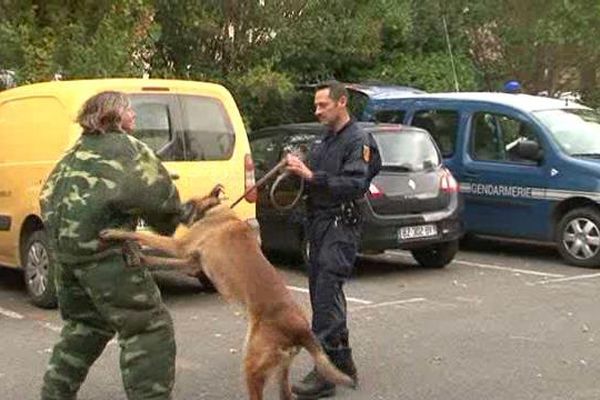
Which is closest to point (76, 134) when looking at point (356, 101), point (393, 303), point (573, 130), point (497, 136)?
point (393, 303)

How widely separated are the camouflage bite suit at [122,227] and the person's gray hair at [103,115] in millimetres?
40

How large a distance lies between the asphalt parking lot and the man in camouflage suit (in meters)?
1.33

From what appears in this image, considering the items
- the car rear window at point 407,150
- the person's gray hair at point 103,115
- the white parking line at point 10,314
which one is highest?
the person's gray hair at point 103,115

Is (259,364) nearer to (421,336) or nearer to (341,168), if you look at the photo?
(341,168)

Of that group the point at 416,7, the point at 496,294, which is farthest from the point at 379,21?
the point at 496,294

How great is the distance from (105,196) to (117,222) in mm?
178

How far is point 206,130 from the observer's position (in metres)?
9.21

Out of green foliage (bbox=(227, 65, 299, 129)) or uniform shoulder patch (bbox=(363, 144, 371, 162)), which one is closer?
uniform shoulder patch (bbox=(363, 144, 371, 162))

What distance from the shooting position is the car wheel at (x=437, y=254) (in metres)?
11.2

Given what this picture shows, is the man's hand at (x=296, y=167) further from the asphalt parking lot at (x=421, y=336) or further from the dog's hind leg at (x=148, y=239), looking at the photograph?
the asphalt parking lot at (x=421, y=336)

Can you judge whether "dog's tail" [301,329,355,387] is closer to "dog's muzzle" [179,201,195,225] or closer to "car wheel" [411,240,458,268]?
"dog's muzzle" [179,201,195,225]

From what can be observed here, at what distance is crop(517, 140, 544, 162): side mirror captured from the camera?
11.7 metres

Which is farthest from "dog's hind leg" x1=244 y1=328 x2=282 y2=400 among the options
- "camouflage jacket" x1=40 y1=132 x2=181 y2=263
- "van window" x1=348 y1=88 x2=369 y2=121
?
"van window" x1=348 y1=88 x2=369 y2=121

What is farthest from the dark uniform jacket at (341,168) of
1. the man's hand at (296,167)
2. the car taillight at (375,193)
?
the car taillight at (375,193)
